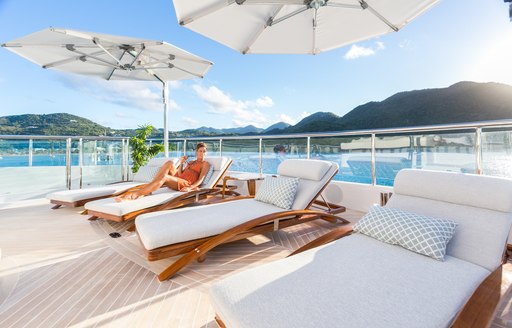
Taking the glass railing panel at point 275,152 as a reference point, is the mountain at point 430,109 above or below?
above

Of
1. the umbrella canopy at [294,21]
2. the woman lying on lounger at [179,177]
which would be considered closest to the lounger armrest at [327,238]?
the umbrella canopy at [294,21]

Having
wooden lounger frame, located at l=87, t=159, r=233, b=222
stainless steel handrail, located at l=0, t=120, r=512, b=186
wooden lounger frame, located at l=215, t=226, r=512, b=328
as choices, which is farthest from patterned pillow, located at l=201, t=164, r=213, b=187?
wooden lounger frame, located at l=215, t=226, r=512, b=328

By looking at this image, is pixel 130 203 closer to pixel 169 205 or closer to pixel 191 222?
pixel 169 205

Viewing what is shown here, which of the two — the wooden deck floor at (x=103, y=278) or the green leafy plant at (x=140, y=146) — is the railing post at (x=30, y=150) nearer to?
the green leafy plant at (x=140, y=146)

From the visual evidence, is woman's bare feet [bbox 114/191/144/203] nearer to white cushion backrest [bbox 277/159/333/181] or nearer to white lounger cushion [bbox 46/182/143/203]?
white lounger cushion [bbox 46/182/143/203]

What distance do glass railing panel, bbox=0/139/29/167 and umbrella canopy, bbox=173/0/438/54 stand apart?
4342 millimetres

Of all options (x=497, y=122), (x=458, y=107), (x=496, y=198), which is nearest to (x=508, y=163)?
(x=497, y=122)

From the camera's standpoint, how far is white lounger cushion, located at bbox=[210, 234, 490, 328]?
3.29ft

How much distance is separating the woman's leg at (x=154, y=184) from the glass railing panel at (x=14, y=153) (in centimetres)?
314

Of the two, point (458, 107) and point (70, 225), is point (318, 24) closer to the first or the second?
point (70, 225)

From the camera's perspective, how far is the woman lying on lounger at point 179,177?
3582 mm

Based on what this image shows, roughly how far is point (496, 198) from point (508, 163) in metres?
1.74

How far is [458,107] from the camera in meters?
15.0

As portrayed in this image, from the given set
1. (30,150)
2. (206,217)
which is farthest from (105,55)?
(206,217)
